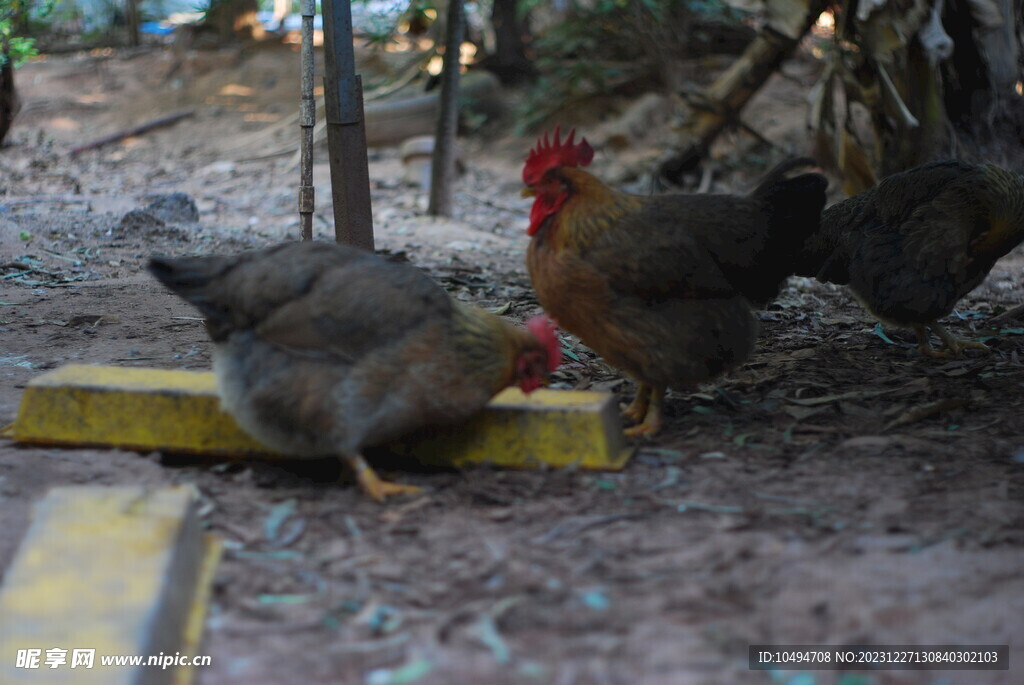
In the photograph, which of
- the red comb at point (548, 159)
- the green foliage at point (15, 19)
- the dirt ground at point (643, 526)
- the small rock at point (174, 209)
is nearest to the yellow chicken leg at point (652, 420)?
the dirt ground at point (643, 526)

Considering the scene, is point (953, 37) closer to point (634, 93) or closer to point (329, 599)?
point (634, 93)

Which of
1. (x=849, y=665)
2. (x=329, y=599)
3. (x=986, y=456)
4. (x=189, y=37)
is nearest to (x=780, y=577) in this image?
(x=849, y=665)

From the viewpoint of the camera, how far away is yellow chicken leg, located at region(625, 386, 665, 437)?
393 centimetres

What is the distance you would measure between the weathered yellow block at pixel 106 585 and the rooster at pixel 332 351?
1.85ft

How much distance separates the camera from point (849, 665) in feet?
7.20

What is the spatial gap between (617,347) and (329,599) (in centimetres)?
179

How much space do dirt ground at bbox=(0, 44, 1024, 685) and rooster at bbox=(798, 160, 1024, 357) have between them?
1.15ft

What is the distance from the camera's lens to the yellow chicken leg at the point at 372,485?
3.17 m

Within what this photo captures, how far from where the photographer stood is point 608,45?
523 inches

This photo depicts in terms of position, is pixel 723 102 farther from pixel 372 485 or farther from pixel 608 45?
pixel 372 485

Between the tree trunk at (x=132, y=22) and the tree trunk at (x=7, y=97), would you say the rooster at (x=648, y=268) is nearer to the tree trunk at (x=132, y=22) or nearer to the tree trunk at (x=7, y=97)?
the tree trunk at (x=7, y=97)

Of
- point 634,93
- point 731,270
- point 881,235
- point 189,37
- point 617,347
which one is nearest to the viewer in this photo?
point 617,347

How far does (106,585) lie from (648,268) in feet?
7.93

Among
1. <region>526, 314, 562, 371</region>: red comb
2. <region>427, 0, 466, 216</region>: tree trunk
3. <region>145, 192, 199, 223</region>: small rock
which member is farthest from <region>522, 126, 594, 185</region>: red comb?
<region>145, 192, 199, 223</region>: small rock
